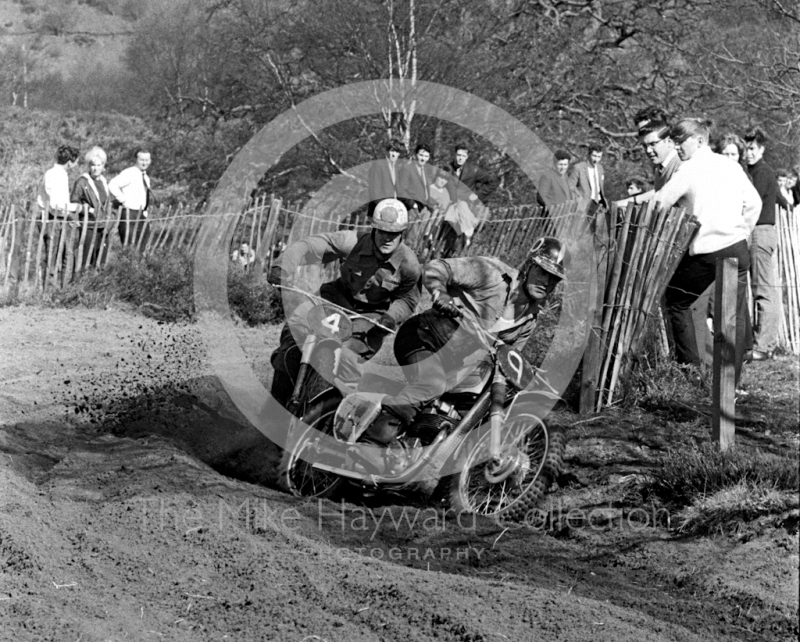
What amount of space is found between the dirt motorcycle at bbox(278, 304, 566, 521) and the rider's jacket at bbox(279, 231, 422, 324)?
98cm

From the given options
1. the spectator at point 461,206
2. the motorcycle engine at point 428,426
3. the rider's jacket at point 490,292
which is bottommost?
the motorcycle engine at point 428,426

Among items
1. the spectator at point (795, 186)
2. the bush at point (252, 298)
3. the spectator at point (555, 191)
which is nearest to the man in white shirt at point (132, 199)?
the bush at point (252, 298)

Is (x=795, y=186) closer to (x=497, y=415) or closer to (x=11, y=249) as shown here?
(x=497, y=415)

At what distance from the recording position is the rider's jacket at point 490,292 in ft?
23.6

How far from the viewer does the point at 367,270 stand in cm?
800

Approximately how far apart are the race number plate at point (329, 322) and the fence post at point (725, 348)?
2.34m

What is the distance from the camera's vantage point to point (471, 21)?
17.3 m

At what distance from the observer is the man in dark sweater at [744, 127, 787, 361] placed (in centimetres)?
1041

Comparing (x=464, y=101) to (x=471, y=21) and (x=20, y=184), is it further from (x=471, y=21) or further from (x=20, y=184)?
(x=20, y=184)

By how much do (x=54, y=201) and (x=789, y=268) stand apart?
8.42 metres

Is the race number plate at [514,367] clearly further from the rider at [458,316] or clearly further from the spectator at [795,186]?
the spectator at [795,186]

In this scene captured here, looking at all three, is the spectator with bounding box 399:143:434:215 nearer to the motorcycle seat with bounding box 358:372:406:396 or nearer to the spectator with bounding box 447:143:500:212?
the spectator with bounding box 447:143:500:212

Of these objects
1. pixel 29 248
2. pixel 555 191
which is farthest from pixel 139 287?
pixel 555 191

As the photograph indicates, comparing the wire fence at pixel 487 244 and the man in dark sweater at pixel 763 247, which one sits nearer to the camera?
the wire fence at pixel 487 244
